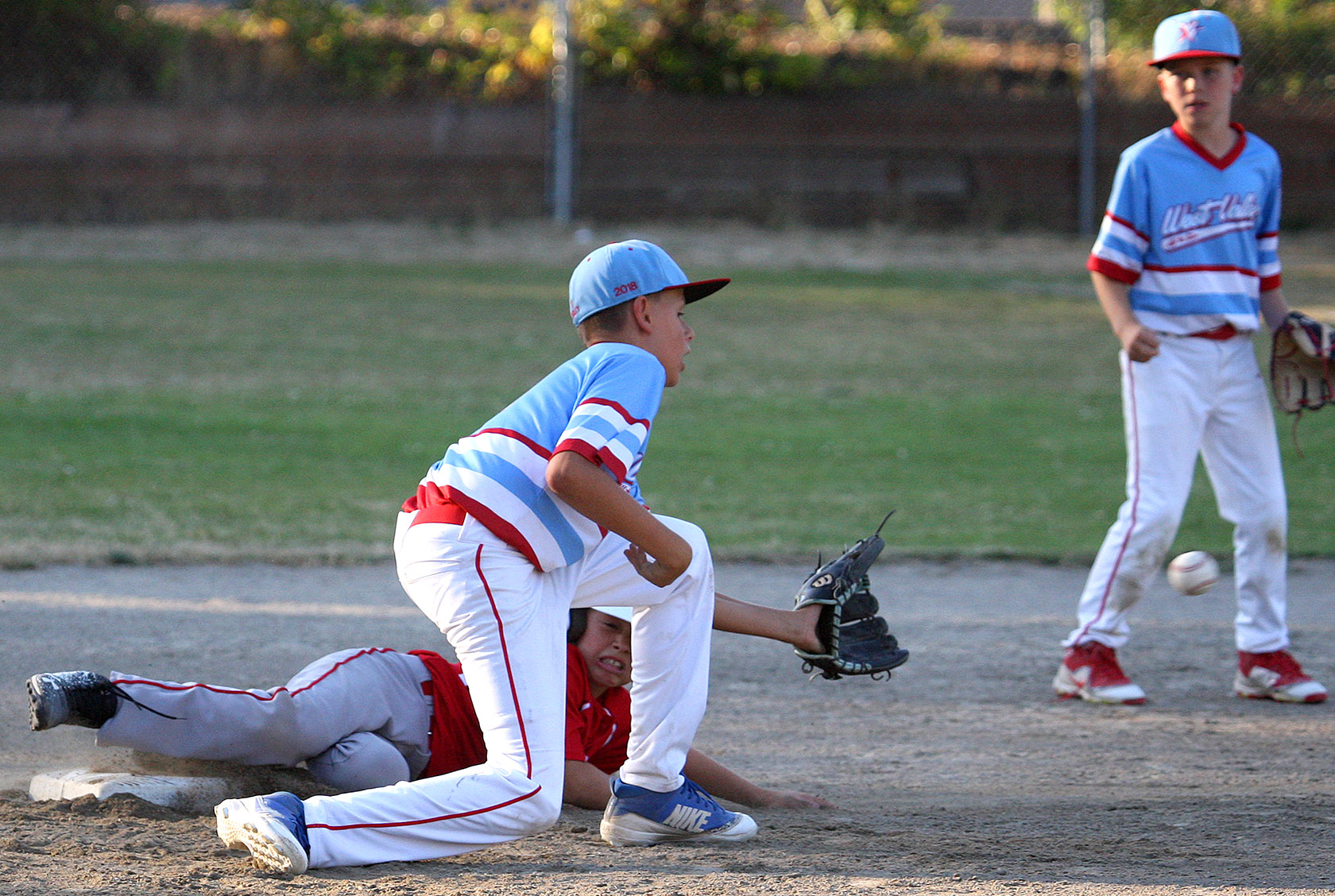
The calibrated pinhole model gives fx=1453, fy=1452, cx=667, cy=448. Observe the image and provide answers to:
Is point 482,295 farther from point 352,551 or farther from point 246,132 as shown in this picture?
point 352,551

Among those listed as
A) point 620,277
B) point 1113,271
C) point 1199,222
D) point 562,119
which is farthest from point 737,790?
point 562,119

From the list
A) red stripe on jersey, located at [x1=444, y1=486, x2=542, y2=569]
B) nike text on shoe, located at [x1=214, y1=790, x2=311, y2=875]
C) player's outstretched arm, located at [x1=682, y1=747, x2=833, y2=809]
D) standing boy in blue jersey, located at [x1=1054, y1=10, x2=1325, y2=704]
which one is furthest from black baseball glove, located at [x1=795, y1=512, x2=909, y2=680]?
standing boy in blue jersey, located at [x1=1054, y1=10, x2=1325, y2=704]

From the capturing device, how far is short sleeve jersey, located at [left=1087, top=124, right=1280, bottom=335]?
15.6 ft

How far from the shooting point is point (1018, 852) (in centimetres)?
336

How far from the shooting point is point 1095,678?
189 inches

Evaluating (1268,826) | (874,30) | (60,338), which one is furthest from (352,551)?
(874,30)

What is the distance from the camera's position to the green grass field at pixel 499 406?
24.0 feet

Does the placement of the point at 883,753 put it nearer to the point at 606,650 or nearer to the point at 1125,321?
the point at 606,650

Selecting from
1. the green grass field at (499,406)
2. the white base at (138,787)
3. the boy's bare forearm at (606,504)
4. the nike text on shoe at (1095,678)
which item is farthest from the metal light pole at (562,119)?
the boy's bare forearm at (606,504)

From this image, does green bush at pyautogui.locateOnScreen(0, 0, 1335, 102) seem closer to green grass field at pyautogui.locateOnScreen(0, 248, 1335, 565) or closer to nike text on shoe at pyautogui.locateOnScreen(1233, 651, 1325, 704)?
green grass field at pyautogui.locateOnScreen(0, 248, 1335, 565)

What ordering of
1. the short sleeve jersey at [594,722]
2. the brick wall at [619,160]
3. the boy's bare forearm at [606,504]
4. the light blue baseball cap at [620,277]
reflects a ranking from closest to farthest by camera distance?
1. the boy's bare forearm at [606,504]
2. the light blue baseball cap at [620,277]
3. the short sleeve jersey at [594,722]
4. the brick wall at [619,160]

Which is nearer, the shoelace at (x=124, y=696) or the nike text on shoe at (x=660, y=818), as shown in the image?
the nike text on shoe at (x=660, y=818)

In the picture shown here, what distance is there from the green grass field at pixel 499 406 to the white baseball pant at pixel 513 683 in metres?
3.42

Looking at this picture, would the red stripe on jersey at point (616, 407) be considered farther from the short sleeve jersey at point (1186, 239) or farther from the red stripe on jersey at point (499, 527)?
the short sleeve jersey at point (1186, 239)
